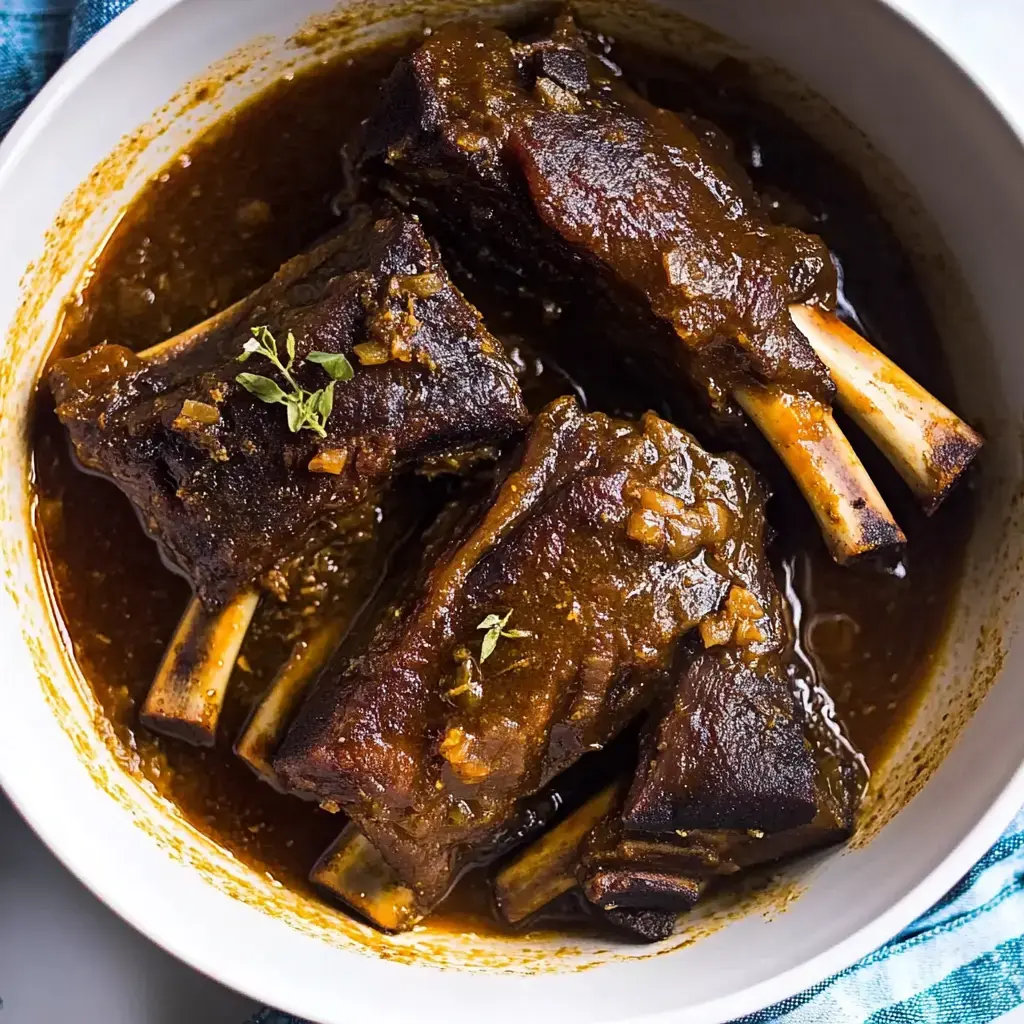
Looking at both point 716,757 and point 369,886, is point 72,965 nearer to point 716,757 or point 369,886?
point 369,886

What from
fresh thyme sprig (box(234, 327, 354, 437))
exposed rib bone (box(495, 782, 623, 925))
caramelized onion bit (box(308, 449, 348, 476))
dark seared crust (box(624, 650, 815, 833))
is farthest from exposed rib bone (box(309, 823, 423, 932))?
fresh thyme sprig (box(234, 327, 354, 437))

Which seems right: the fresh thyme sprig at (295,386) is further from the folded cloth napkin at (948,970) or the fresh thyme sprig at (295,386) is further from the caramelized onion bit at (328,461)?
the folded cloth napkin at (948,970)

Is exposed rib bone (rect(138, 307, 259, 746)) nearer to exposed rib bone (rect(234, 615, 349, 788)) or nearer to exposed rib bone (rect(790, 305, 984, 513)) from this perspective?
exposed rib bone (rect(234, 615, 349, 788))

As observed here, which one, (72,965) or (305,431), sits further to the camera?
(72,965)

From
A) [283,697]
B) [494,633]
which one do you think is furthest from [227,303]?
[494,633]

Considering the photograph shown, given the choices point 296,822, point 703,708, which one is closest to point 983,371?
point 703,708

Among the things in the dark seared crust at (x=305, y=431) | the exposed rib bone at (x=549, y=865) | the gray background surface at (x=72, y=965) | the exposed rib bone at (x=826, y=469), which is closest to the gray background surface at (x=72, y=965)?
the gray background surface at (x=72, y=965)
